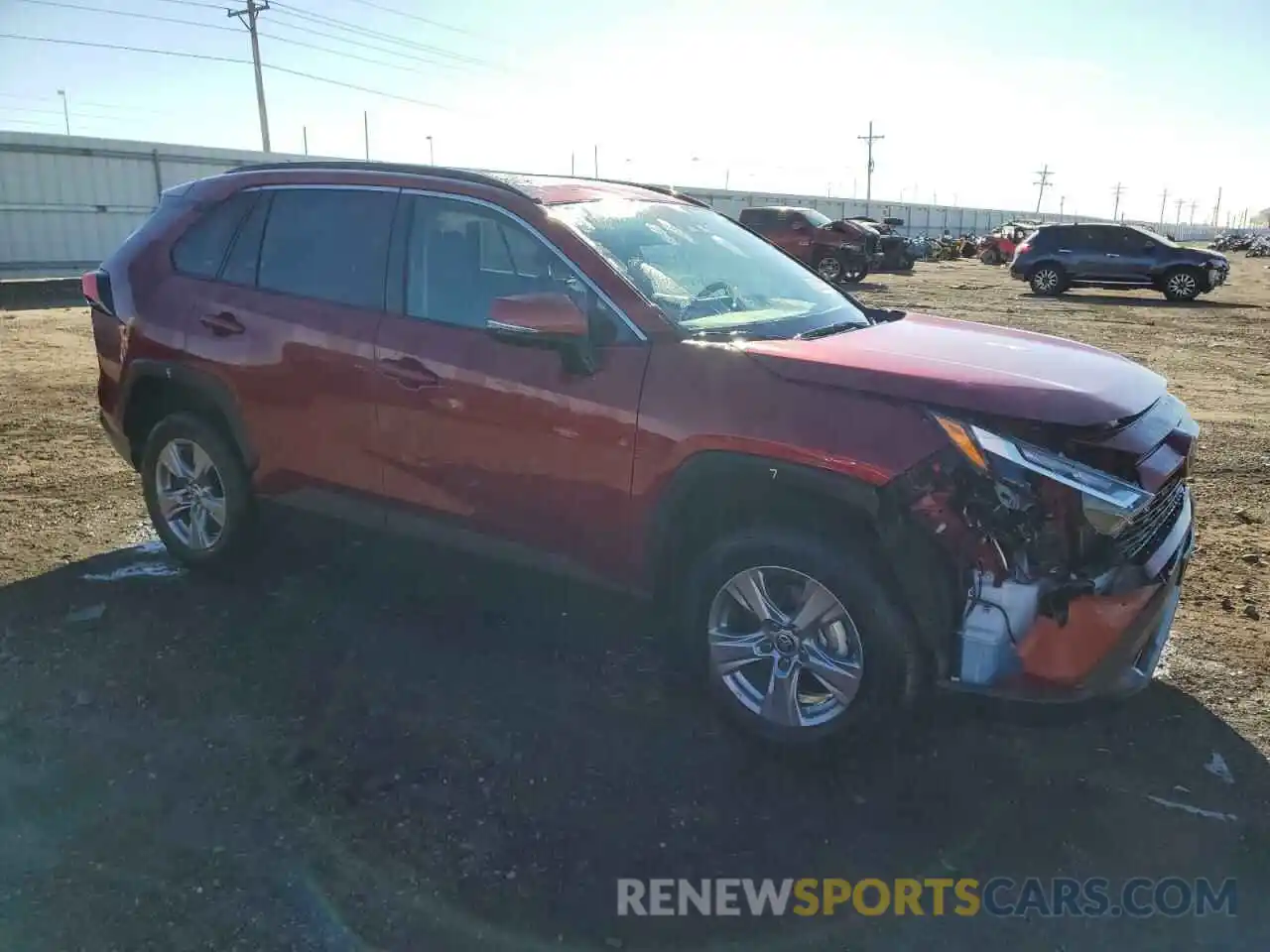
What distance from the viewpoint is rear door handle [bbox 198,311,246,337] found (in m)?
4.41

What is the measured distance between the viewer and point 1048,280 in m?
22.7

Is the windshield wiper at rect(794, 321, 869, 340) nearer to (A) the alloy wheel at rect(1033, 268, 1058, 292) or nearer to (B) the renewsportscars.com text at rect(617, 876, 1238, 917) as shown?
(B) the renewsportscars.com text at rect(617, 876, 1238, 917)

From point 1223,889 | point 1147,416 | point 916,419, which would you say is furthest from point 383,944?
point 1147,416

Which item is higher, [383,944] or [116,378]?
[116,378]

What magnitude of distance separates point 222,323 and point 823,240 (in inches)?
894

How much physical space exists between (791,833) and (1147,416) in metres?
1.75

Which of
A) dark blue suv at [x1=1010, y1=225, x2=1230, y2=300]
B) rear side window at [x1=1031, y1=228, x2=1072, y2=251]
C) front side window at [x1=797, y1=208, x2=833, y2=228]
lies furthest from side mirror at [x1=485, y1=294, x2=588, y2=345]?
front side window at [x1=797, y1=208, x2=833, y2=228]

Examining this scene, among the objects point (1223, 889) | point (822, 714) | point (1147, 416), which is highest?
point (1147, 416)

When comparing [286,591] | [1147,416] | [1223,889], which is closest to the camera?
[1223,889]

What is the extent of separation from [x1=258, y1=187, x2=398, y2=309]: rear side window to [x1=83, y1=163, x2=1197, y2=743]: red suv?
0.02 metres

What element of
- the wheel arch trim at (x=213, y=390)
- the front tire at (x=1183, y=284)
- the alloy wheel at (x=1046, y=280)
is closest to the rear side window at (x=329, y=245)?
the wheel arch trim at (x=213, y=390)

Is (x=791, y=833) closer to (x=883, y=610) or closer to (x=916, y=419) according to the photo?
(x=883, y=610)

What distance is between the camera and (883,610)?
292 cm

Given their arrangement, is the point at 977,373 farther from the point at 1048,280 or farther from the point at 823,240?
the point at 823,240
